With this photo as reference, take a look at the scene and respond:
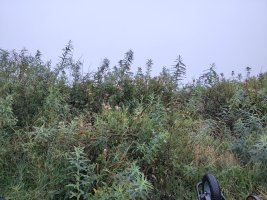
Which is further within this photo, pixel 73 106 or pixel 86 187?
pixel 73 106

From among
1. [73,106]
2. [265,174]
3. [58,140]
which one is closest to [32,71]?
[73,106]

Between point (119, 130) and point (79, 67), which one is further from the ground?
point (79, 67)

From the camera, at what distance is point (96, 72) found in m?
6.12

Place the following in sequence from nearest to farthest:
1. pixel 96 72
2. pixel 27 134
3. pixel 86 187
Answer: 1. pixel 86 187
2. pixel 27 134
3. pixel 96 72

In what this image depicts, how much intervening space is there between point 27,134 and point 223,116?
316cm

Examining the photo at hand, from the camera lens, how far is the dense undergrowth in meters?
Answer: 3.90

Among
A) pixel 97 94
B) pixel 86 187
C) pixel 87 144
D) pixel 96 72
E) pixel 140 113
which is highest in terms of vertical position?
pixel 96 72

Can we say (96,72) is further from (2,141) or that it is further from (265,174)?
(265,174)

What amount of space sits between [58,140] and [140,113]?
1.03 meters

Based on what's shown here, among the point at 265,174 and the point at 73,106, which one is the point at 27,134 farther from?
the point at 265,174

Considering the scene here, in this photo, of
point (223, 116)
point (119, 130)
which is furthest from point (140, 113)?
point (223, 116)

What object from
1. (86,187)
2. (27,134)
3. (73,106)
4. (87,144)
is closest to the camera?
(86,187)

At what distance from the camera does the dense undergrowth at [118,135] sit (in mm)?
3896

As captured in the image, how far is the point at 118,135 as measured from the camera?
4.30 metres
